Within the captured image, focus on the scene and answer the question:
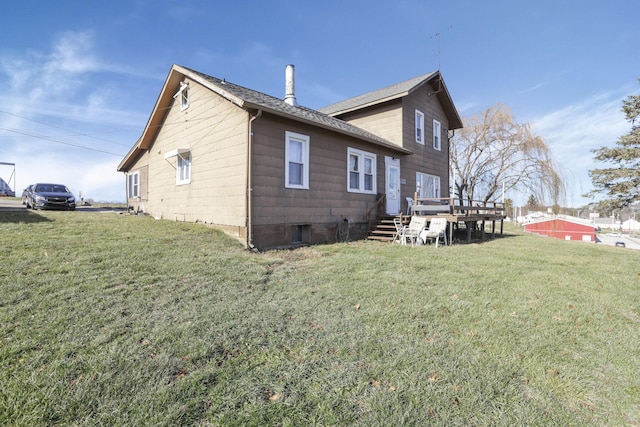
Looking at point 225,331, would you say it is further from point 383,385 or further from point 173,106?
point 173,106

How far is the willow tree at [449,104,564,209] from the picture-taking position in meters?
21.8

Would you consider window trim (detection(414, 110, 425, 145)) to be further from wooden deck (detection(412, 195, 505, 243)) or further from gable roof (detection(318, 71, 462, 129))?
wooden deck (detection(412, 195, 505, 243))

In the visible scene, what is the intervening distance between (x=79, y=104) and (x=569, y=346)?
80.4 feet

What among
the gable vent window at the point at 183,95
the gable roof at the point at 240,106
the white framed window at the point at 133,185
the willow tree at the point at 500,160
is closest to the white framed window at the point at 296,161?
the gable roof at the point at 240,106

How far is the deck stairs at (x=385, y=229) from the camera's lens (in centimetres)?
1116

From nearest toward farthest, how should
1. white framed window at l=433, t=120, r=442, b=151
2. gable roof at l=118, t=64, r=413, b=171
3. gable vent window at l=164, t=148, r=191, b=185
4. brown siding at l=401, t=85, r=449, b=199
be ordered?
gable roof at l=118, t=64, r=413, b=171
gable vent window at l=164, t=148, r=191, b=185
brown siding at l=401, t=85, r=449, b=199
white framed window at l=433, t=120, r=442, b=151

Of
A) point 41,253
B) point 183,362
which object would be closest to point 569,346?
point 183,362

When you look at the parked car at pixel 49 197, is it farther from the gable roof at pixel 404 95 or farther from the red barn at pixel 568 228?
the red barn at pixel 568 228

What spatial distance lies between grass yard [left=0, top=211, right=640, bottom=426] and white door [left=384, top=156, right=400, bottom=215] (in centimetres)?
703

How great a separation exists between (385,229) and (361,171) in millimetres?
2582

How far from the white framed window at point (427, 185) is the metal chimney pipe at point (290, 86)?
7.16 meters

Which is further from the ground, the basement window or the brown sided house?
the brown sided house

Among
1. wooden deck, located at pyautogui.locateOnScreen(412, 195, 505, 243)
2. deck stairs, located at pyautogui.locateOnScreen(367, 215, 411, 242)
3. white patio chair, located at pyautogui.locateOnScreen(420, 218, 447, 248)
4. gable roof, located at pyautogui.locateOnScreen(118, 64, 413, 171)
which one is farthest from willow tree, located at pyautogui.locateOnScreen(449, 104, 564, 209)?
white patio chair, located at pyautogui.locateOnScreen(420, 218, 447, 248)

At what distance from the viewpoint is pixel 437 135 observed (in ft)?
54.6
